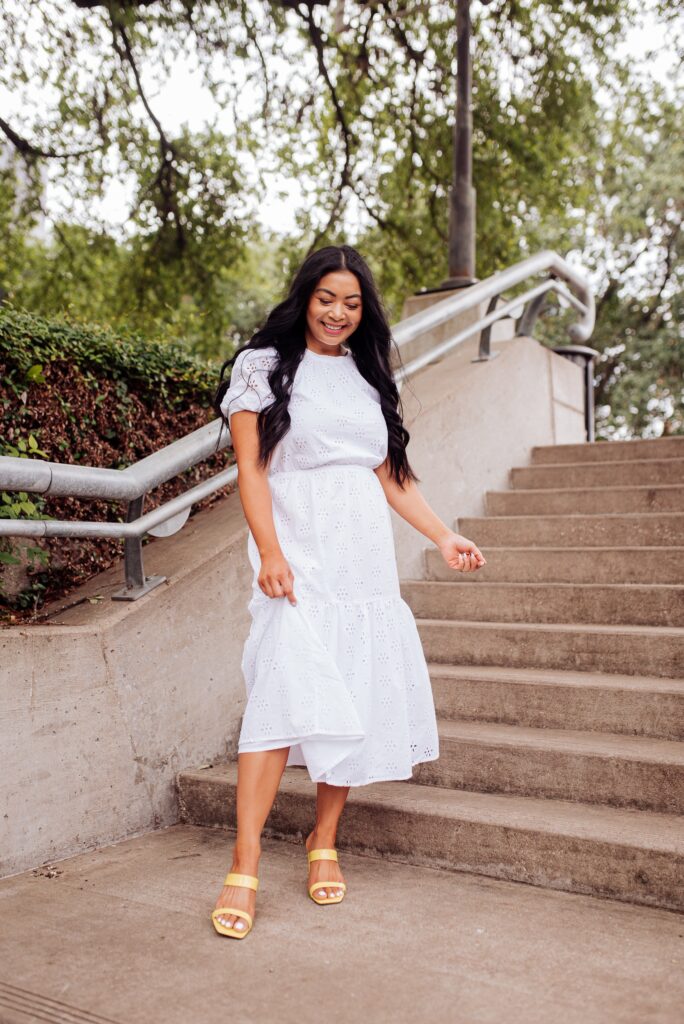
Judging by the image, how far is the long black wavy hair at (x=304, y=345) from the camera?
2.71 meters

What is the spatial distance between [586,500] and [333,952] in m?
3.04

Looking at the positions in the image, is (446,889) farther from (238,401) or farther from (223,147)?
(223,147)

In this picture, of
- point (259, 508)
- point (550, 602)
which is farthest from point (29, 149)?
point (259, 508)

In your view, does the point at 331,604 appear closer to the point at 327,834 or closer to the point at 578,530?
the point at 327,834

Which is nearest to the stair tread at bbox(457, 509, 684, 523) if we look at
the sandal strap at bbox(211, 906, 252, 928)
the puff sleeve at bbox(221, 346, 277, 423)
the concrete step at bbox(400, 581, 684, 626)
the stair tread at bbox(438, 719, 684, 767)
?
the concrete step at bbox(400, 581, 684, 626)

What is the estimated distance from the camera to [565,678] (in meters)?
3.49

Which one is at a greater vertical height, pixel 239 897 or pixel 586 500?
pixel 586 500

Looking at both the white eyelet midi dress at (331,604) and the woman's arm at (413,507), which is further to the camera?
the woman's arm at (413,507)

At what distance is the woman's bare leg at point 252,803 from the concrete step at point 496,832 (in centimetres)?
50

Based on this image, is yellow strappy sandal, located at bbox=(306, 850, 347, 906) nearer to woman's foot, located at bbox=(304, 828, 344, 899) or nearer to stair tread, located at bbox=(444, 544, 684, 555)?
woman's foot, located at bbox=(304, 828, 344, 899)

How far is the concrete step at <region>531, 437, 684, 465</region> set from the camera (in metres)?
5.34

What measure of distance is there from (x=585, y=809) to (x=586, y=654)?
834 mm

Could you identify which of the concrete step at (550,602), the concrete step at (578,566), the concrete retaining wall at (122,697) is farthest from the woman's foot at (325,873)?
the concrete step at (578,566)

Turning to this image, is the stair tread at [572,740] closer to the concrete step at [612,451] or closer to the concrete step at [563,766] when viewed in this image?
the concrete step at [563,766]
